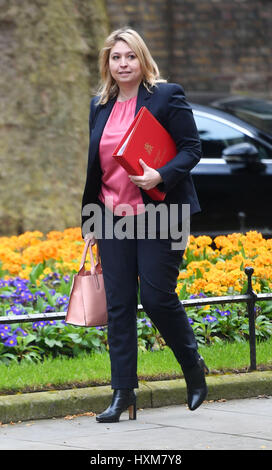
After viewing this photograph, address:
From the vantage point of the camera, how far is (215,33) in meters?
16.3

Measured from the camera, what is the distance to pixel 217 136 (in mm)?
9695

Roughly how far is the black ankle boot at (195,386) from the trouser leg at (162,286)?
0.17 metres

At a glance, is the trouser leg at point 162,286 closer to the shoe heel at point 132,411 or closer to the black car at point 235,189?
the shoe heel at point 132,411

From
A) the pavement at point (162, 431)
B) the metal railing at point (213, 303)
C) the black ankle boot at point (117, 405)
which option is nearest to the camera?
the pavement at point (162, 431)

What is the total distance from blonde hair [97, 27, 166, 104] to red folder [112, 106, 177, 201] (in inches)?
9.6

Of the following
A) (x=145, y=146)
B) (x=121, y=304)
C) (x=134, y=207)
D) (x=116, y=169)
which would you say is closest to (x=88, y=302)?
(x=121, y=304)

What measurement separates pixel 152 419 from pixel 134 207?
108 cm

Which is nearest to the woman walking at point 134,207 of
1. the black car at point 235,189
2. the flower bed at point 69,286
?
the flower bed at point 69,286

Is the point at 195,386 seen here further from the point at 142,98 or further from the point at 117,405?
the point at 142,98

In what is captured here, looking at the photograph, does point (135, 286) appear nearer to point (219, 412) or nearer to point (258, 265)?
point (219, 412)

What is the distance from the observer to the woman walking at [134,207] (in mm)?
5301

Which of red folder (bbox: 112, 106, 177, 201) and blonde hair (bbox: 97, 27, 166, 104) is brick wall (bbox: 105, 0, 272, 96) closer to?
blonde hair (bbox: 97, 27, 166, 104)
